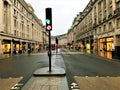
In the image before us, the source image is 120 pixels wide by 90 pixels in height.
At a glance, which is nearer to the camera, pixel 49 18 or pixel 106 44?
pixel 49 18

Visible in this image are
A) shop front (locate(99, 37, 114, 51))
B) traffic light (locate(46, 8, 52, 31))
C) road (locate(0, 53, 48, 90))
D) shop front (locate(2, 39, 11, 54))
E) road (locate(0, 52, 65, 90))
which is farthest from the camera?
shop front (locate(2, 39, 11, 54))

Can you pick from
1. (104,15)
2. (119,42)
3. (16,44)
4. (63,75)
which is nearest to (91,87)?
(63,75)

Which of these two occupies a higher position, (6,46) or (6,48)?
(6,46)

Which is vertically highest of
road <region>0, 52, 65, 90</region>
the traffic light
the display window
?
the traffic light

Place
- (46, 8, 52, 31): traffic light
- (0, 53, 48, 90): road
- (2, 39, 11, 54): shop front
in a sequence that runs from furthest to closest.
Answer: (2, 39, 11, 54): shop front < (46, 8, 52, 31): traffic light < (0, 53, 48, 90): road

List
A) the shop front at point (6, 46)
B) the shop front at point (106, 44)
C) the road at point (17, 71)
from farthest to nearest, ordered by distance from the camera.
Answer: the shop front at point (6, 46)
the shop front at point (106, 44)
the road at point (17, 71)

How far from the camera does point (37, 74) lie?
13680mm

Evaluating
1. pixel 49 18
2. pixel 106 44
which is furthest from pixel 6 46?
pixel 49 18

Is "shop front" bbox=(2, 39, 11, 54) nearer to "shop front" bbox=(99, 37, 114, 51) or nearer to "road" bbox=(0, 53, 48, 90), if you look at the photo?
"road" bbox=(0, 53, 48, 90)

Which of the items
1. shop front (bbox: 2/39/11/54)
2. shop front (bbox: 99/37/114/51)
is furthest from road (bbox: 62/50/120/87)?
shop front (bbox: 2/39/11/54)

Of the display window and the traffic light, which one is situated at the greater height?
the traffic light

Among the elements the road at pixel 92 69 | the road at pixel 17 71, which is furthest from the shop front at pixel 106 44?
the road at pixel 17 71

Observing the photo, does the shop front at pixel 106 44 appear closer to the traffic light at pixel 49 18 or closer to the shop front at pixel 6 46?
the shop front at pixel 6 46

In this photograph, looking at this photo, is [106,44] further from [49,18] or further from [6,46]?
[49,18]
